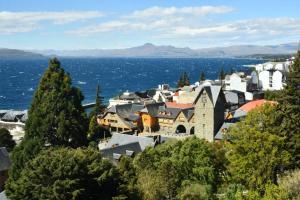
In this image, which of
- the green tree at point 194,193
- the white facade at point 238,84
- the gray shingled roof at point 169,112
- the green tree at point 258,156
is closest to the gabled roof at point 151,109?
the gray shingled roof at point 169,112

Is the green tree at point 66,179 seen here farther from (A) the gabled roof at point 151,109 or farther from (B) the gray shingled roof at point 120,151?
(A) the gabled roof at point 151,109

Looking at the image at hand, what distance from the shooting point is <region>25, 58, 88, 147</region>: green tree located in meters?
34.8

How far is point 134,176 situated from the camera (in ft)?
105

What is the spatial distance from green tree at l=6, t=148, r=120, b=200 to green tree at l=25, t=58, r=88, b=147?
8.66m

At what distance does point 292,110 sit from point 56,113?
18.3 metres

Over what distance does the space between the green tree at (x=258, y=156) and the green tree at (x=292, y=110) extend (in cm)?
119

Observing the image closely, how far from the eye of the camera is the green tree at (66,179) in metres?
24.1

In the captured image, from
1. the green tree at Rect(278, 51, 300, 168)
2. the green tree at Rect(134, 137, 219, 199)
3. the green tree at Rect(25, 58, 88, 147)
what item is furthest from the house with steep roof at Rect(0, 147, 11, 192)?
the green tree at Rect(278, 51, 300, 168)

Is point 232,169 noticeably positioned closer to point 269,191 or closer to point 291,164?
point 291,164

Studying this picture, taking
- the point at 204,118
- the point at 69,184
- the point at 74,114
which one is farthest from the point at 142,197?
the point at 204,118

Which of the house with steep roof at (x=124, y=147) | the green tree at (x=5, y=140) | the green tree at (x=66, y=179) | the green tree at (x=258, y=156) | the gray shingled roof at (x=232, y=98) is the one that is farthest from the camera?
the gray shingled roof at (x=232, y=98)

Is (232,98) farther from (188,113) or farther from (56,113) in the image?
(56,113)

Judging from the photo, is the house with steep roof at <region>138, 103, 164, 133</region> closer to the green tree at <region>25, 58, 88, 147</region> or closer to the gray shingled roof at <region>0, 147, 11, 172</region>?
the gray shingled roof at <region>0, 147, 11, 172</region>

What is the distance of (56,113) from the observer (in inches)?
1384
